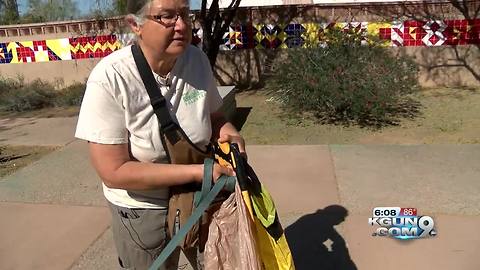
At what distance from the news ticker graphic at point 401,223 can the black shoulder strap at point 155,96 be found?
7.34ft

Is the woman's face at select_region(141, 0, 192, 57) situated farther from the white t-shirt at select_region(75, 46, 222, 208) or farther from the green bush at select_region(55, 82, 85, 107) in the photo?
the green bush at select_region(55, 82, 85, 107)

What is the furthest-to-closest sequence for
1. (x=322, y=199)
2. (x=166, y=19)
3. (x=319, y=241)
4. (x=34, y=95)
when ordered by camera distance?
(x=34, y=95), (x=322, y=199), (x=319, y=241), (x=166, y=19)

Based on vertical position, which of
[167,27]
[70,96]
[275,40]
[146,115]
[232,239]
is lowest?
[70,96]

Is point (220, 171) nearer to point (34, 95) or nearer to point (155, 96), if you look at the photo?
point (155, 96)

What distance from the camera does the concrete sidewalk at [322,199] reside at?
3.26 m

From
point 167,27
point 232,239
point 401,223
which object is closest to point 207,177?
point 232,239

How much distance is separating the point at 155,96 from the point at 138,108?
7 cm

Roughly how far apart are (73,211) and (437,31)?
7560 millimetres

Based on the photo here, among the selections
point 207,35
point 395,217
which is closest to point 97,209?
point 395,217

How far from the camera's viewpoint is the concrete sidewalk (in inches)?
128

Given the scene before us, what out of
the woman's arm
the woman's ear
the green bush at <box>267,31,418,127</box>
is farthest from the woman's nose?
the green bush at <box>267,31,418,127</box>

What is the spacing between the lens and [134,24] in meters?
1.69

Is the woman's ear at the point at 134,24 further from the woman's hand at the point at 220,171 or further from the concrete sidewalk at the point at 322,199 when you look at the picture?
the concrete sidewalk at the point at 322,199

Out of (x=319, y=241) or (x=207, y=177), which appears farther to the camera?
(x=319, y=241)
